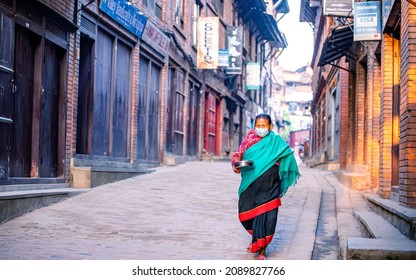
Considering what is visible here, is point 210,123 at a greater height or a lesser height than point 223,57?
lesser

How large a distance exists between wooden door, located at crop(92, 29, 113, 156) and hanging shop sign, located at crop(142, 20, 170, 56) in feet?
5.64

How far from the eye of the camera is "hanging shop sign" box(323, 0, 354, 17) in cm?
1335

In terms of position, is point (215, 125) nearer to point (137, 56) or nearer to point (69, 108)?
point (137, 56)

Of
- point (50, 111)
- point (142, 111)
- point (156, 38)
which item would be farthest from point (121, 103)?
point (50, 111)

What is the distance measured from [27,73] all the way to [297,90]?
5533cm

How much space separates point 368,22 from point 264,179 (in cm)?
552

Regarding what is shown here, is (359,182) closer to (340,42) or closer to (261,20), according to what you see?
(340,42)

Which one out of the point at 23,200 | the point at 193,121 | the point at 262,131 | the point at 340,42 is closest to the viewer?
the point at 262,131

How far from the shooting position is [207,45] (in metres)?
18.7

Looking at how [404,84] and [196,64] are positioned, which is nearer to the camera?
[404,84]

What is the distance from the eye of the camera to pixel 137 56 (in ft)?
45.2

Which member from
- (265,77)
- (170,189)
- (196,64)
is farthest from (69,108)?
(265,77)

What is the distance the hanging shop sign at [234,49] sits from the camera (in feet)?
74.1

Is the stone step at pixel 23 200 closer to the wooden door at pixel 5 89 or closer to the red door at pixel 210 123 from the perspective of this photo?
the wooden door at pixel 5 89
